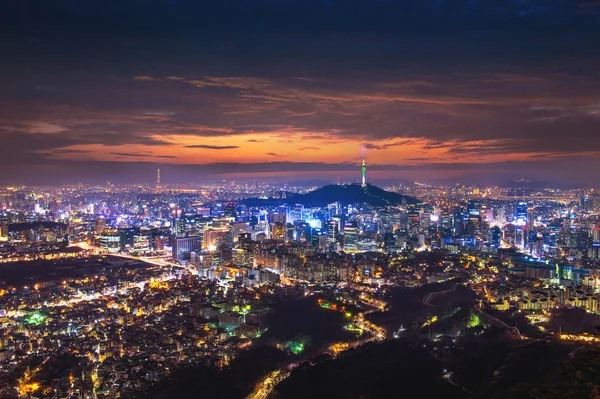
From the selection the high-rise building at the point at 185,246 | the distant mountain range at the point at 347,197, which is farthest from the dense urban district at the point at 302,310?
the distant mountain range at the point at 347,197

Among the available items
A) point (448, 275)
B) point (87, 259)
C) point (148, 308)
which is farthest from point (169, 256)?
point (448, 275)

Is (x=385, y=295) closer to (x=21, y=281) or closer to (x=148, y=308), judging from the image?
(x=148, y=308)

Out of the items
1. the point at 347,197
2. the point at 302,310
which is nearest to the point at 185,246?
the point at 302,310

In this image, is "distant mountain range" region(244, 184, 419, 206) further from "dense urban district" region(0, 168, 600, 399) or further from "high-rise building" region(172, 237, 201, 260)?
"high-rise building" region(172, 237, 201, 260)

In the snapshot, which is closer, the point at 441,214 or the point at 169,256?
the point at 169,256

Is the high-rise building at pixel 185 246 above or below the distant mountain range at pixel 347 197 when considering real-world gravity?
below

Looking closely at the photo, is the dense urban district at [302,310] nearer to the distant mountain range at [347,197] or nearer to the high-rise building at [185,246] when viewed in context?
the high-rise building at [185,246]

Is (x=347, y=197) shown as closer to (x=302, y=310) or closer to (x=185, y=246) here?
(x=185, y=246)
